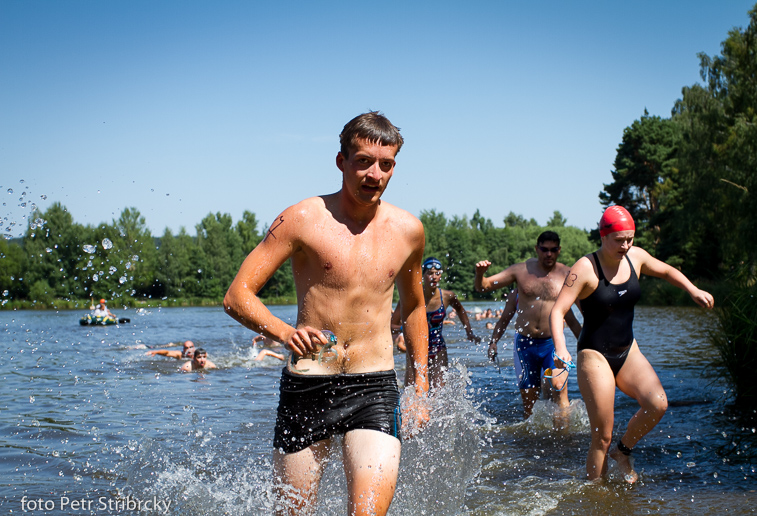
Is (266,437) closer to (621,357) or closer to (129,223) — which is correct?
(621,357)

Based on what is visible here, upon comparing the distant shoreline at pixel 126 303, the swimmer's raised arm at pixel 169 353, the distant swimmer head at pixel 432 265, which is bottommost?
the distant shoreline at pixel 126 303

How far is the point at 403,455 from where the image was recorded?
15.7ft

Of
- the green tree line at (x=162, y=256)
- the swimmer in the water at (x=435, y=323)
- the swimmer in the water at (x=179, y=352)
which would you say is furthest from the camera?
the green tree line at (x=162, y=256)

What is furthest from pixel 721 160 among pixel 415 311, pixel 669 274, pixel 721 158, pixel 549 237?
pixel 415 311

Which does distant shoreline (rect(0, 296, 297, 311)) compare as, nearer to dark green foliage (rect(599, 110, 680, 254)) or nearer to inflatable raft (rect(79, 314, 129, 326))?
inflatable raft (rect(79, 314, 129, 326))

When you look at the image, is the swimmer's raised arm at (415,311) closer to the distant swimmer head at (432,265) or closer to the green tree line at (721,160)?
the distant swimmer head at (432,265)

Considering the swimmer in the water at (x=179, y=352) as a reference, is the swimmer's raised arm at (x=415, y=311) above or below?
above

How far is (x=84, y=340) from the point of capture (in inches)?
979

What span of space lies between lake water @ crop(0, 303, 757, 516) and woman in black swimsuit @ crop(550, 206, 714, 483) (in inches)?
24.6

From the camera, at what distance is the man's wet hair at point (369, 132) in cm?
314

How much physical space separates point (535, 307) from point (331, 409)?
197 inches

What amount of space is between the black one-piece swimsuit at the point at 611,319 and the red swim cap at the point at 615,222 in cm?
26

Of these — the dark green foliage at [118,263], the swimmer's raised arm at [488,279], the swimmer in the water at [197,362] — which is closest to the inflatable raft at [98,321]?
the dark green foliage at [118,263]

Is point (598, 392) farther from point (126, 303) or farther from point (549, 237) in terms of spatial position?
point (126, 303)
